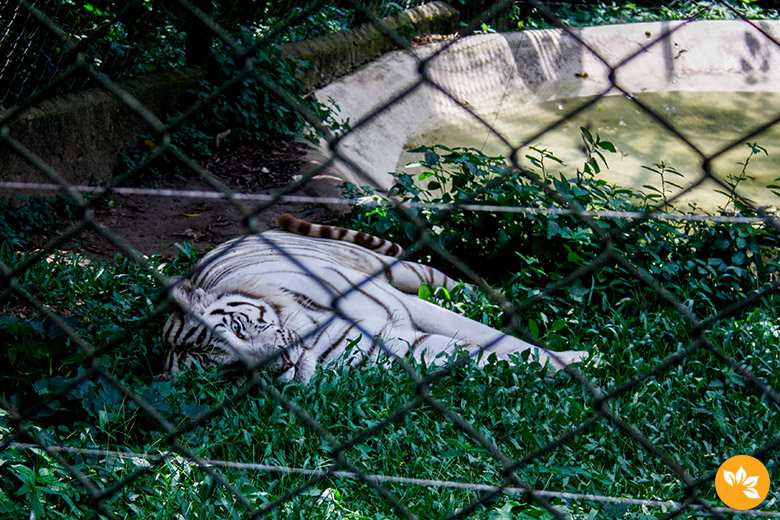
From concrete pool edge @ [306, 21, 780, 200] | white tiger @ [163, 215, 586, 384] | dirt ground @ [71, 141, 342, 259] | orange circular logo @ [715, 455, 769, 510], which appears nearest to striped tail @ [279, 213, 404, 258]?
white tiger @ [163, 215, 586, 384]

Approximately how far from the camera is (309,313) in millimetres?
2752

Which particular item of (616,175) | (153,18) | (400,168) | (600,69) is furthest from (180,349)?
(600,69)

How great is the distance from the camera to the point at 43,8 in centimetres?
362

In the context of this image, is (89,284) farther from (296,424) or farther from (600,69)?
(600,69)

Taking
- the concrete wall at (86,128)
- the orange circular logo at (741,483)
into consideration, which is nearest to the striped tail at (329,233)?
the concrete wall at (86,128)

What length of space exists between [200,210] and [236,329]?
1.58 metres

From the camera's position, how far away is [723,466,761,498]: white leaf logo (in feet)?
5.23

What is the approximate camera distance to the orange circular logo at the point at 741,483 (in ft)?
5.24

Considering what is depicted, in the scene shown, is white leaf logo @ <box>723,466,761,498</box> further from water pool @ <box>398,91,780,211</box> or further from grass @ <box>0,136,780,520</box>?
water pool @ <box>398,91,780,211</box>

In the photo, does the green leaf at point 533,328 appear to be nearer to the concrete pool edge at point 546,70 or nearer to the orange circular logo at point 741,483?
the orange circular logo at point 741,483

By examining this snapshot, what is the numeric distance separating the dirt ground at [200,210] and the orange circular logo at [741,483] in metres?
2.53

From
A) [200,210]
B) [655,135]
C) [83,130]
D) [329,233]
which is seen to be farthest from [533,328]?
[655,135]

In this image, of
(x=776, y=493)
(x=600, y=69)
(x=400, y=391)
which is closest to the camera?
(x=776, y=493)

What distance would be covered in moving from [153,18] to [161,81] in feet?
1.26
